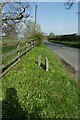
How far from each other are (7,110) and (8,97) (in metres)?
0.83

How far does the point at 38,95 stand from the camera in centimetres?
675

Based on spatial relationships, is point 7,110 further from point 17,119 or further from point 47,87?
→ point 47,87

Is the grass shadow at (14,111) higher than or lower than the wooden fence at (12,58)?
lower

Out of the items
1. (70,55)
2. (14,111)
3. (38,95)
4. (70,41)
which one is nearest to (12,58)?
(38,95)

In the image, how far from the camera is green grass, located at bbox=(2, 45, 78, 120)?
5.67 meters

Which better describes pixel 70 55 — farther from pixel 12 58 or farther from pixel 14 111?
pixel 14 111

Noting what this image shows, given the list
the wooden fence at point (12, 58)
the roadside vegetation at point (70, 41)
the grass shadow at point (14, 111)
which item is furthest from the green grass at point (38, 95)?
the roadside vegetation at point (70, 41)

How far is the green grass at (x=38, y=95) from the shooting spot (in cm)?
567

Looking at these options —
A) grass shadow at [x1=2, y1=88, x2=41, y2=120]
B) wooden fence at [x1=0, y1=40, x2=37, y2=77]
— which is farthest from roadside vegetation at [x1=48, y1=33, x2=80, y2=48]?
grass shadow at [x1=2, y1=88, x2=41, y2=120]

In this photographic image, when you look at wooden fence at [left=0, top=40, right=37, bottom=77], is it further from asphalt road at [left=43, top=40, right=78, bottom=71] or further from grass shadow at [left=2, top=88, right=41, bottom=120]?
asphalt road at [left=43, top=40, right=78, bottom=71]

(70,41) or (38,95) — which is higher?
(70,41)

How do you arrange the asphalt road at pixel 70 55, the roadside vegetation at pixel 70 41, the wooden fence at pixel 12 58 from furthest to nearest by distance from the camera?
the roadside vegetation at pixel 70 41
the asphalt road at pixel 70 55
the wooden fence at pixel 12 58

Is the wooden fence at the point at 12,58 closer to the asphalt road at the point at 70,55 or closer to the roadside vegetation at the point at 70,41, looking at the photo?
the asphalt road at the point at 70,55

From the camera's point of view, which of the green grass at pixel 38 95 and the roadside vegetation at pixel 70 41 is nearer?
the green grass at pixel 38 95
